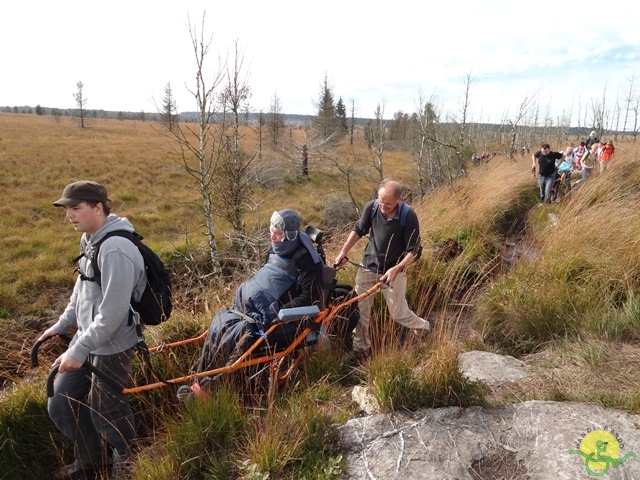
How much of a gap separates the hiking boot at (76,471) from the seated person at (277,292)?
1.00 metres

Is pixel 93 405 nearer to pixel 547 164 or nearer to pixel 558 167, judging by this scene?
pixel 547 164

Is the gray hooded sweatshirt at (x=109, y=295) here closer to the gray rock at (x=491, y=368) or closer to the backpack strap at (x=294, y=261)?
the backpack strap at (x=294, y=261)

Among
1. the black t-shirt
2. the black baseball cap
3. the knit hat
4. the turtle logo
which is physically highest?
the black t-shirt

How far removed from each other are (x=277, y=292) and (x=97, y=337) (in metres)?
1.34

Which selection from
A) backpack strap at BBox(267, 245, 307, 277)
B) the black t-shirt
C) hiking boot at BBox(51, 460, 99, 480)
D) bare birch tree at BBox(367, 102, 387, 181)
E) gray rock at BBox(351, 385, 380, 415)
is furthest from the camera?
bare birch tree at BBox(367, 102, 387, 181)

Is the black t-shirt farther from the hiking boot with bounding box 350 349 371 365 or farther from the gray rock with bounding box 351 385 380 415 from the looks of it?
the gray rock with bounding box 351 385 380 415

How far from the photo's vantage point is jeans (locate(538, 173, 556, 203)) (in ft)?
31.7

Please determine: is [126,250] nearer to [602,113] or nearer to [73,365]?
[73,365]

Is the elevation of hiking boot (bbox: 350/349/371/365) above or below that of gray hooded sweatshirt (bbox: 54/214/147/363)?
below

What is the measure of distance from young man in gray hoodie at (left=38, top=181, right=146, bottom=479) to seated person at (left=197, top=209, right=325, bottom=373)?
0.66 metres

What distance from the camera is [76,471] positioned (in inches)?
110

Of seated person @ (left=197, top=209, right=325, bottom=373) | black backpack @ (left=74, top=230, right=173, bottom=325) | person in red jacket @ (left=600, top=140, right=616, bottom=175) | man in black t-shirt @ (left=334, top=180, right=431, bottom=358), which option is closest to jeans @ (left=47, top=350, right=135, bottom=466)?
black backpack @ (left=74, top=230, right=173, bottom=325)

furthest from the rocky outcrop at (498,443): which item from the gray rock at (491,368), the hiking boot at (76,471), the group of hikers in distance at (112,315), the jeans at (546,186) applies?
the jeans at (546,186)

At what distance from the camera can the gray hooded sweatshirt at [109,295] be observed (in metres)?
2.34
